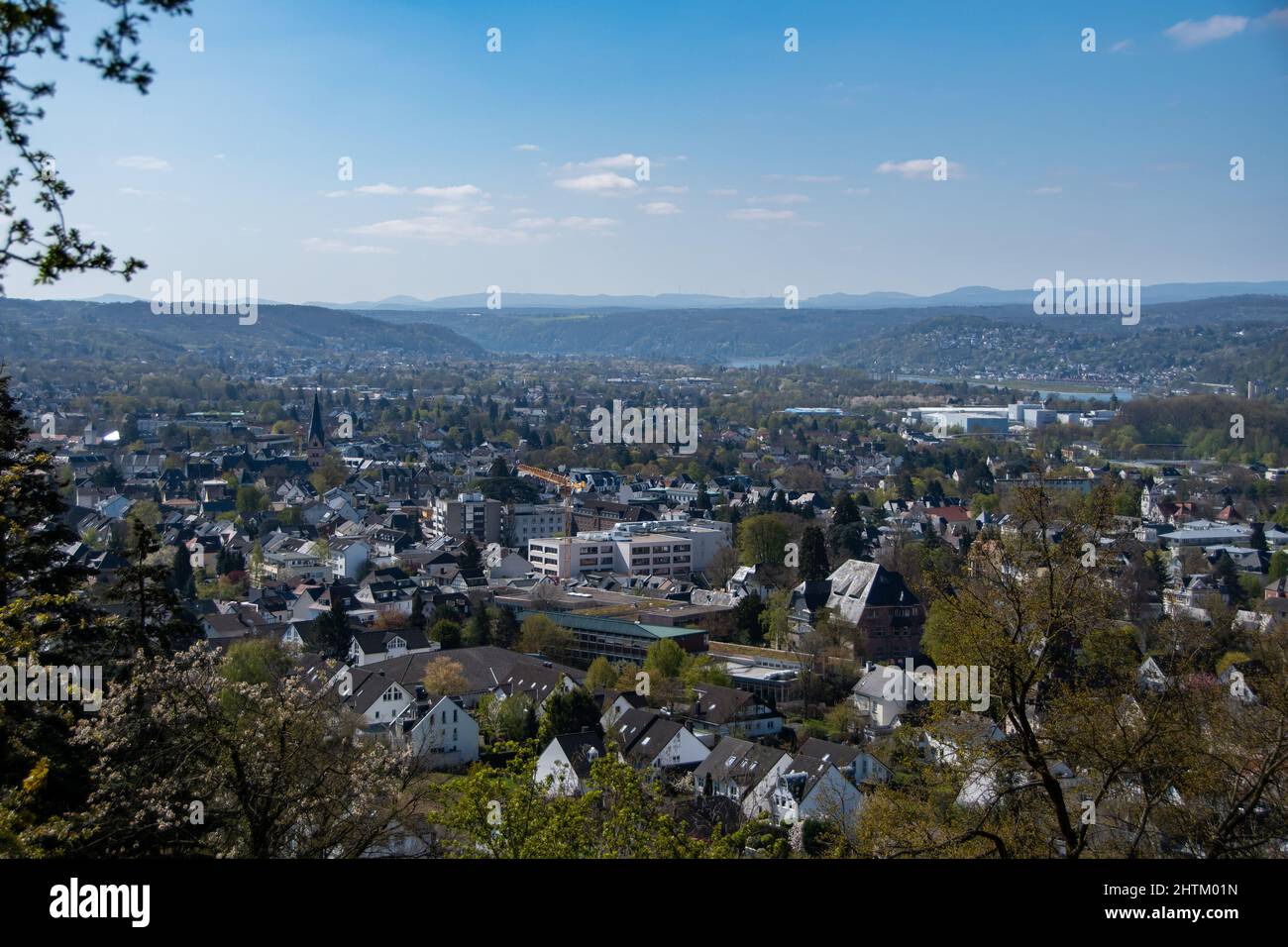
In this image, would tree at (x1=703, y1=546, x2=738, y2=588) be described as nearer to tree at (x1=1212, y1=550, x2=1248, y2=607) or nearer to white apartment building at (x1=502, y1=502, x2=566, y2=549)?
white apartment building at (x1=502, y1=502, x2=566, y2=549)

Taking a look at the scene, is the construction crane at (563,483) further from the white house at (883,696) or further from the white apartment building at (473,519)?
the white house at (883,696)

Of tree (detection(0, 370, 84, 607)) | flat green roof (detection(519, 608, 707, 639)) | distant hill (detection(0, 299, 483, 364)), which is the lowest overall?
flat green roof (detection(519, 608, 707, 639))

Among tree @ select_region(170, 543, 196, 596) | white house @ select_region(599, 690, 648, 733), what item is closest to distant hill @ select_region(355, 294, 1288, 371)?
tree @ select_region(170, 543, 196, 596)

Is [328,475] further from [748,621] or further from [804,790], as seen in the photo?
[804,790]

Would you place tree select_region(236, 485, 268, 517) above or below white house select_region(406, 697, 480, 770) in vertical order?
above

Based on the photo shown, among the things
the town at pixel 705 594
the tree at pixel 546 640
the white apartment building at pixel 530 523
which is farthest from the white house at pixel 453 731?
the white apartment building at pixel 530 523

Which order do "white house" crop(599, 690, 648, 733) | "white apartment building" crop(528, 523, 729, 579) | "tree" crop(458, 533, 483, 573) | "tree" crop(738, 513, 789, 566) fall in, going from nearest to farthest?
"white house" crop(599, 690, 648, 733)
"tree" crop(458, 533, 483, 573)
"tree" crop(738, 513, 789, 566)
"white apartment building" crop(528, 523, 729, 579)
